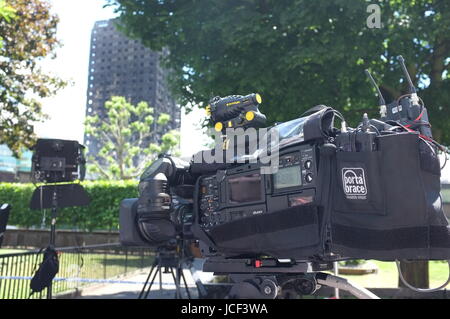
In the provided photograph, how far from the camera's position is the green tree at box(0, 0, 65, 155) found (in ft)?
48.9

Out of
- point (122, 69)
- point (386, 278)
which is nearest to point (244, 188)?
point (386, 278)

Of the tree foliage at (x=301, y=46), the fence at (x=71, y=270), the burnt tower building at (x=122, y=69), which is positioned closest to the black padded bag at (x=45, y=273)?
the fence at (x=71, y=270)

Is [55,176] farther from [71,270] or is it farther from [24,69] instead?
[24,69]

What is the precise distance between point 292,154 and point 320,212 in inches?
20.3

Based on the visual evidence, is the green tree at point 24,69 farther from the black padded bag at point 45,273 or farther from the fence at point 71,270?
the black padded bag at point 45,273

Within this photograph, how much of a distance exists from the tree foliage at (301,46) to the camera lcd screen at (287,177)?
542 centimetres

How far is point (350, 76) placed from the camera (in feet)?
29.1

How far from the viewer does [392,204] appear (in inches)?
112

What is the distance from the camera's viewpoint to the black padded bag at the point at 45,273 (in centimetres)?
592

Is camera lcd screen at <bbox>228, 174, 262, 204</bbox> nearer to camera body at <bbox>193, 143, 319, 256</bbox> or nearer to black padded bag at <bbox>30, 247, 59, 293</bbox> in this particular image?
camera body at <bbox>193, 143, 319, 256</bbox>

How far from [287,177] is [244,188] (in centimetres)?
44

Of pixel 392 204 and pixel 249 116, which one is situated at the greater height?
pixel 249 116

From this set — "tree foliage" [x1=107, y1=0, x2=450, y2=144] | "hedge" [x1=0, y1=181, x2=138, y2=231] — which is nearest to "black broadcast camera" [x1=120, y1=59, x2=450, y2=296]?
"tree foliage" [x1=107, y1=0, x2=450, y2=144]
